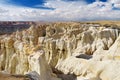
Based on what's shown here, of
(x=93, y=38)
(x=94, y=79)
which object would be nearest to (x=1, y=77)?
(x=94, y=79)

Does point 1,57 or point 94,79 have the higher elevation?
point 94,79

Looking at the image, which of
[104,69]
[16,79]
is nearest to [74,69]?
[104,69]

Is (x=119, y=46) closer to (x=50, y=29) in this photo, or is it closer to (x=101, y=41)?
(x=101, y=41)

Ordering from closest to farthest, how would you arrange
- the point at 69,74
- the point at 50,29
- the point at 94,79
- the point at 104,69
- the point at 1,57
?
the point at 94,79
the point at 104,69
the point at 69,74
the point at 1,57
the point at 50,29

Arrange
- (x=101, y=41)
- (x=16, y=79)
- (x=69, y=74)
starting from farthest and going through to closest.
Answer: (x=101, y=41), (x=69, y=74), (x=16, y=79)

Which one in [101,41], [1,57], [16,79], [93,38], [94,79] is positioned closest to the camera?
[16,79]

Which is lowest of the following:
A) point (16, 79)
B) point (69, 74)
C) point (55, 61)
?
point (55, 61)

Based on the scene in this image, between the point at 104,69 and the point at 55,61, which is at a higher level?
the point at 104,69

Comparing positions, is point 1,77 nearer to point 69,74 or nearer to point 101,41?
point 69,74

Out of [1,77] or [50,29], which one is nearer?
[1,77]
